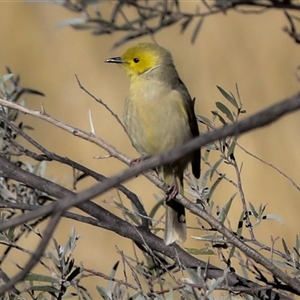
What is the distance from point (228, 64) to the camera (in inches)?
200

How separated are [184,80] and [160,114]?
2.50m

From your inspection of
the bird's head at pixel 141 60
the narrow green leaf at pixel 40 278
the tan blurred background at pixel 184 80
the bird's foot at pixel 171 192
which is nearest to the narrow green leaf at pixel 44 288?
the narrow green leaf at pixel 40 278

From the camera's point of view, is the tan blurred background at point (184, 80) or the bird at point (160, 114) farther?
the tan blurred background at point (184, 80)

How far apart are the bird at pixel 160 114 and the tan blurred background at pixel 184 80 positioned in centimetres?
154

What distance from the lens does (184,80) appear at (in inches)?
203

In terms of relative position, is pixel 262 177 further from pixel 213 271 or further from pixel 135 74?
pixel 213 271

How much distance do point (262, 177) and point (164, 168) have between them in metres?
2.16

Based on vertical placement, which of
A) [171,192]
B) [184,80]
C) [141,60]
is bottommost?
[171,192]

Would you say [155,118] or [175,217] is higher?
[155,118]

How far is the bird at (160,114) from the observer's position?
8.80ft

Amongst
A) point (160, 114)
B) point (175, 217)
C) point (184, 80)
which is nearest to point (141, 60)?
point (160, 114)

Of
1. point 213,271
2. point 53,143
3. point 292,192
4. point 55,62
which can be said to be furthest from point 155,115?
point 55,62

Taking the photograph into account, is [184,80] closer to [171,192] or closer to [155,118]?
[155,118]

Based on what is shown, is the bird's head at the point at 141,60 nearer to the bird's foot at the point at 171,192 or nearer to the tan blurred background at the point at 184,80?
the bird's foot at the point at 171,192
